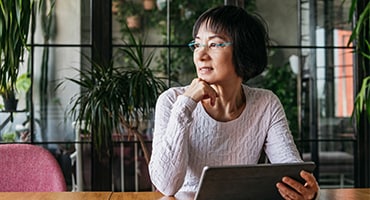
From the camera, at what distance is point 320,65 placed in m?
3.63

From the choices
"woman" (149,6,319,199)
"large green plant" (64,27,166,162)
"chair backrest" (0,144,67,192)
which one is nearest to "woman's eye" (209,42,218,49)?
"woman" (149,6,319,199)

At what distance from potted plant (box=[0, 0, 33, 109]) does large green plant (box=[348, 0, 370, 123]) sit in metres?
1.86

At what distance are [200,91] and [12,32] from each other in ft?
4.46

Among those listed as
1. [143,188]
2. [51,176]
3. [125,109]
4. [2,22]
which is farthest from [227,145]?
[143,188]

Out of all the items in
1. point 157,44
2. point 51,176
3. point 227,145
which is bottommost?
point 51,176

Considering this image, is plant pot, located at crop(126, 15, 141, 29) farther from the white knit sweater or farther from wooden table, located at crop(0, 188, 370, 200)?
wooden table, located at crop(0, 188, 370, 200)

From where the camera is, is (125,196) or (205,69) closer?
(125,196)

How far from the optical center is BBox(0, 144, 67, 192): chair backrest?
7.06 ft

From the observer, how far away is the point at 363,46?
3.42 m

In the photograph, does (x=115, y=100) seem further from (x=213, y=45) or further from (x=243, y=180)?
(x=243, y=180)

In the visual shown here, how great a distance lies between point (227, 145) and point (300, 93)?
1.85m

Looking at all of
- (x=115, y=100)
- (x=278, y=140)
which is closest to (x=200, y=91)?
(x=278, y=140)

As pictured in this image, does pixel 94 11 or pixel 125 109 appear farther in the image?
pixel 94 11

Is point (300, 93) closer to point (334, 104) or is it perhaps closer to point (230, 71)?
point (334, 104)
